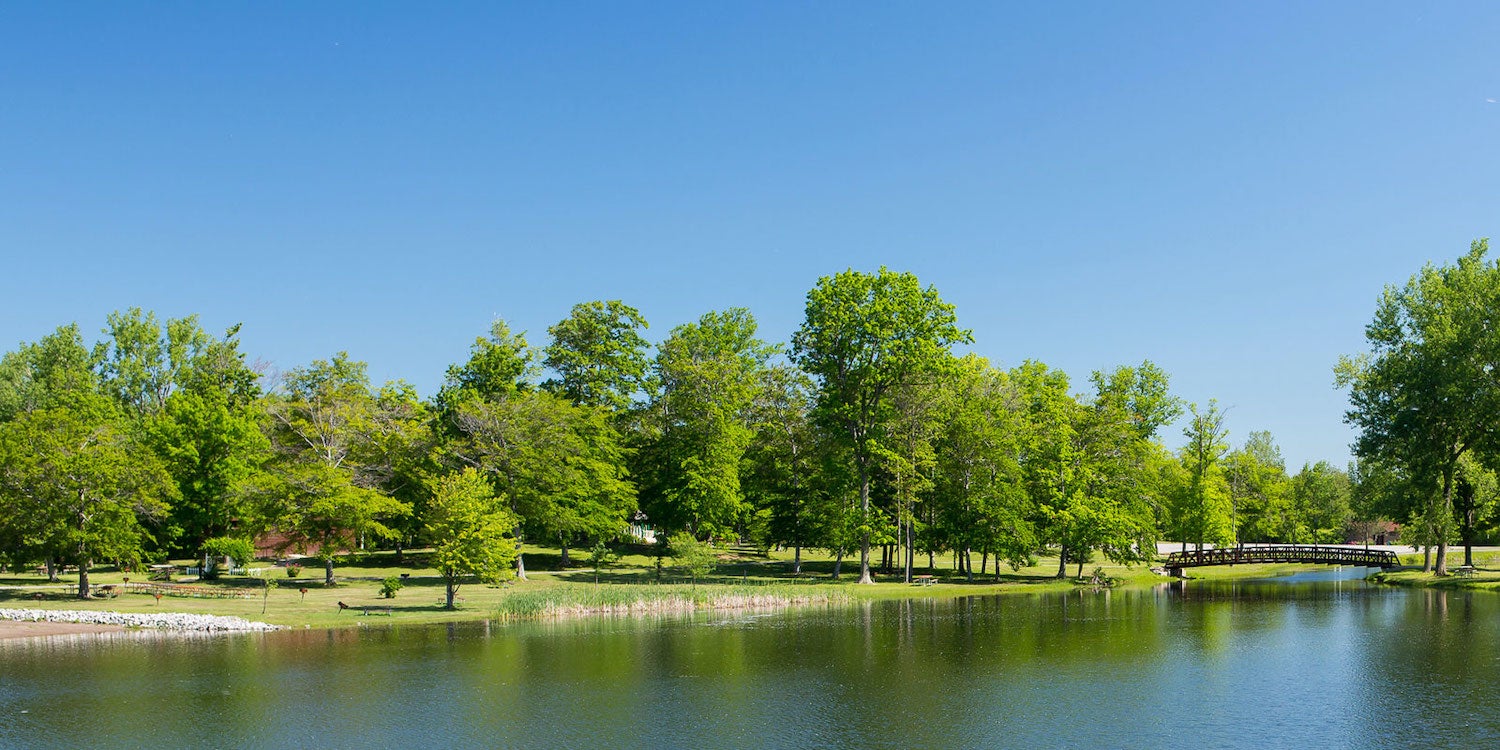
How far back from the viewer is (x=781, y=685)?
3400cm

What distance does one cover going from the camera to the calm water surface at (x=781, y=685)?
1070 inches

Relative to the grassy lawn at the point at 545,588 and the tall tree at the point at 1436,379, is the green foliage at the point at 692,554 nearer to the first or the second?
the grassy lawn at the point at 545,588

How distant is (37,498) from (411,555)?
110 feet

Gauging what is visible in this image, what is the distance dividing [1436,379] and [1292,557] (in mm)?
26174

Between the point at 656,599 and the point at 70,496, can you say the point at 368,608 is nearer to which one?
the point at 656,599

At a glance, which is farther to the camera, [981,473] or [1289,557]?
[1289,557]

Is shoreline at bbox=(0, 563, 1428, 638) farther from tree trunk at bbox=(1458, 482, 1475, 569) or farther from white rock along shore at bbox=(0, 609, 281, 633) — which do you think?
tree trunk at bbox=(1458, 482, 1475, 569)

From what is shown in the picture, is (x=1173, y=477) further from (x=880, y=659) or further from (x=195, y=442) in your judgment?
(x=195, y=442)

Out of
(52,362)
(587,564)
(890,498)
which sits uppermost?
(52,362)

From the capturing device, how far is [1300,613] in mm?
55875

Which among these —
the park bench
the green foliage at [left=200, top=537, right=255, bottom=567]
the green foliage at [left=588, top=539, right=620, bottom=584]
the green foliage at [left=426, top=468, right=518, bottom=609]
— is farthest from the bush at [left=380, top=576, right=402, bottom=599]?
the green foliage at [left=200, top=537, right=255, bottom=567]

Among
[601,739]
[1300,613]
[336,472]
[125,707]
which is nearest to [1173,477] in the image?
[1300,613]

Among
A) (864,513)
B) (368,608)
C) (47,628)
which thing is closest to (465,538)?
(368,608)

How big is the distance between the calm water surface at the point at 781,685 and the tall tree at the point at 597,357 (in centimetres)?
3692
